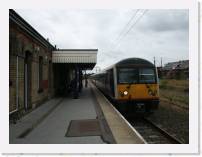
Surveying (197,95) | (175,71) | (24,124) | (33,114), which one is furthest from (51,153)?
(175,71)

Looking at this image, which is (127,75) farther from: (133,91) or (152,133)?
(152,133)

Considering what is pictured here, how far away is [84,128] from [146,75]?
15.2ft

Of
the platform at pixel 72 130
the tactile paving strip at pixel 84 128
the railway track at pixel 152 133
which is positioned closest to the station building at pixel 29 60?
the platform at pixel 72 130

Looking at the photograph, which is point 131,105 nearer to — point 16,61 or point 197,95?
point 16,61

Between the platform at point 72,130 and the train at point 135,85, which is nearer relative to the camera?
the platform at point 72,130

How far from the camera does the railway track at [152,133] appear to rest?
9438 mm

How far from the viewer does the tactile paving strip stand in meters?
8.37

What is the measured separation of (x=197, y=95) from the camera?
17.2 feet

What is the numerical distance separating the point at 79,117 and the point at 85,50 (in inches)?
368

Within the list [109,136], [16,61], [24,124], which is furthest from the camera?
[16,61]

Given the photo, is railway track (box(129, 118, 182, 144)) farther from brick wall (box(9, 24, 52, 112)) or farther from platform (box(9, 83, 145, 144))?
brick wall (box(9, 24, 52, 112))

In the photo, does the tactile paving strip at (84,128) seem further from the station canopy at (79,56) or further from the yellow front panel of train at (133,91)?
the station canopy at (79,56)

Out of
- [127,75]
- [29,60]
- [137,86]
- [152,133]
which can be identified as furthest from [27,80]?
[152,133]
